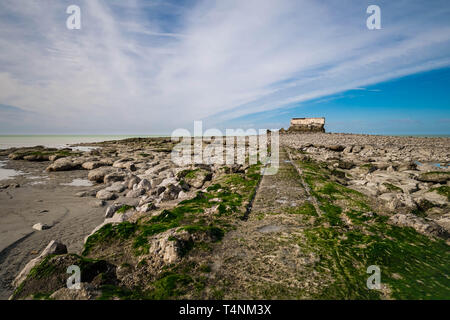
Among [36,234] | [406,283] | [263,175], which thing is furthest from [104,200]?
[406,283]

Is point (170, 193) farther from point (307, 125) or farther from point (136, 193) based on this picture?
point (307, 125)

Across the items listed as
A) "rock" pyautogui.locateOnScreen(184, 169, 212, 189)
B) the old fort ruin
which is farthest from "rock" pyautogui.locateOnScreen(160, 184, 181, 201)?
the old fort ruin

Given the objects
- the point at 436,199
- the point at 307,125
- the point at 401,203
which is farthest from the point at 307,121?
the point at 401,203

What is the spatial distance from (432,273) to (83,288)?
5.68 meters

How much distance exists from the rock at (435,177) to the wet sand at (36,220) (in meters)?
16.6

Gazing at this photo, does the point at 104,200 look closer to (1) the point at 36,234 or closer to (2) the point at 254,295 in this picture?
(1) the point at 36,234

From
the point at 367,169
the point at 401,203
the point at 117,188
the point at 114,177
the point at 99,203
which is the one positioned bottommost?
the point at 99,203

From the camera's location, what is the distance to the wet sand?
543 cm

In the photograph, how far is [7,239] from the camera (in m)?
6.27

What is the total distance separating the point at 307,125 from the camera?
65188mm

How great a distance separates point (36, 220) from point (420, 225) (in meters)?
12.0

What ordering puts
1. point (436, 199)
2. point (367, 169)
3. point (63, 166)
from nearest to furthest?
point (436, 199) → point (367, 169) → point (63, 166)

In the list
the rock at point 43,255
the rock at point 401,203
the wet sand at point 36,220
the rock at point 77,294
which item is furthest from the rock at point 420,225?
the wet sand at point 36,220

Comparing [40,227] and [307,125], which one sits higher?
[307,125]
